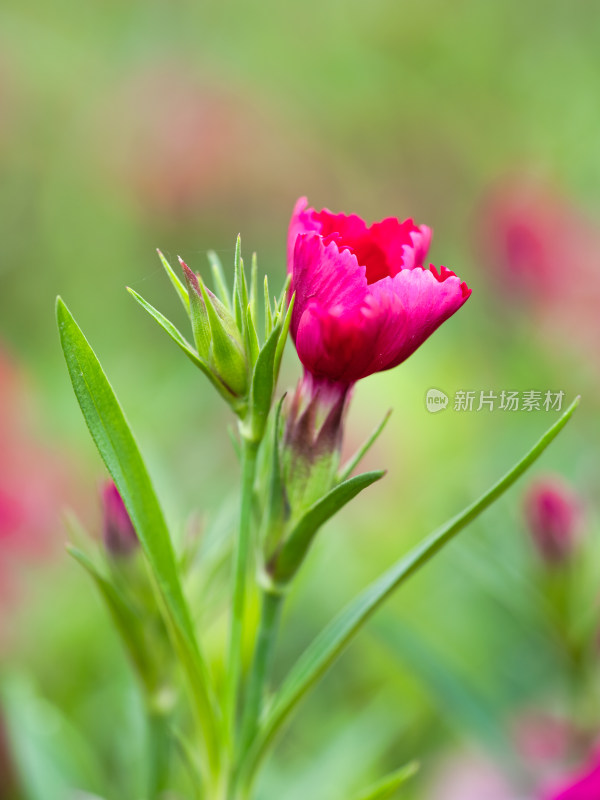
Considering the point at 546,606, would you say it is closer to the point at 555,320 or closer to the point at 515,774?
the point at 515,774

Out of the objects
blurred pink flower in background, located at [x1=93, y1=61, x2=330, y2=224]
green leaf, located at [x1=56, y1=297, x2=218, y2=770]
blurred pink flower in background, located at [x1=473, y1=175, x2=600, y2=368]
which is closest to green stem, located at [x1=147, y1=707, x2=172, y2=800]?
green leaf, located at [x1=56, y1=297, x2=218, y2=770]

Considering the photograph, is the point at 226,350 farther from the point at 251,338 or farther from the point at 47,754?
the point at 47,754

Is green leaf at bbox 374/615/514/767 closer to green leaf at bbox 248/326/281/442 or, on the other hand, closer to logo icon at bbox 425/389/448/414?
logo icon at bbox 425/389/448/414

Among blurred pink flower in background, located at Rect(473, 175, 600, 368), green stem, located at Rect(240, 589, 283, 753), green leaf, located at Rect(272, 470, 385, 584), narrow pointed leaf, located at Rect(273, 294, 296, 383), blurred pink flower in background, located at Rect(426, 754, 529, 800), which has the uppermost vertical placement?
blurred pink flower in background, located at Rect(473, 175, 600, 368)

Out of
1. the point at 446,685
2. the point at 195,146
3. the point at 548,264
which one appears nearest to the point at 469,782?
the point at 446,685

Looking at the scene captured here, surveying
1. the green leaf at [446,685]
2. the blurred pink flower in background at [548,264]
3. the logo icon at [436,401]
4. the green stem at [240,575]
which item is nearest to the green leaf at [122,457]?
the green stem at [240,575]

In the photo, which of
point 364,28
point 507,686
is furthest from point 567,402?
point 364,28

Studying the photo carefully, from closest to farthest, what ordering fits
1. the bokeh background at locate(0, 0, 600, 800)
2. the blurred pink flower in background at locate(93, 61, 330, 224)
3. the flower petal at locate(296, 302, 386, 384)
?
1. the flower petal at locate(296, 302, 386, 384)
2. the bokeh background at locate(0, 0, 600, 800)
3. the blurred pink flower in background at locate(93, 61, 330, 224)
